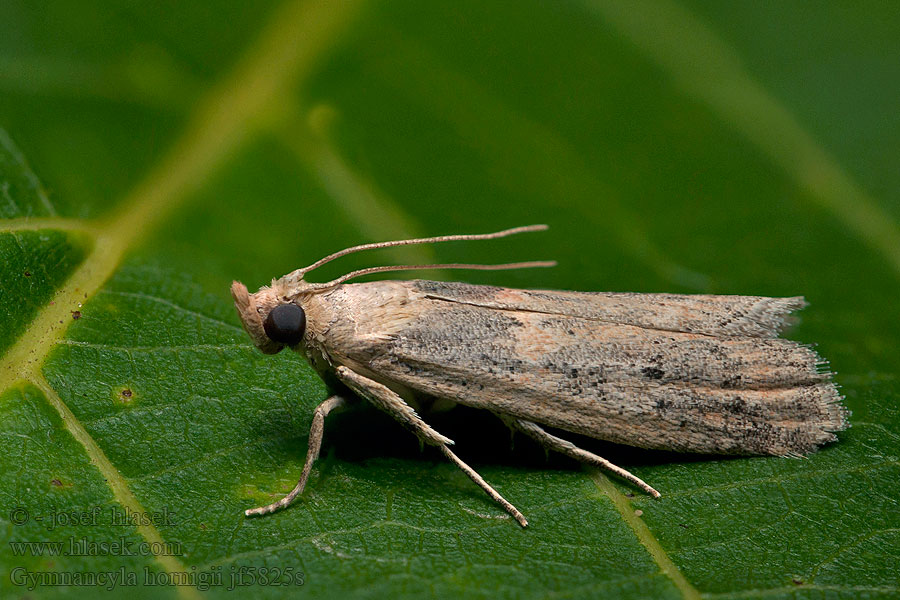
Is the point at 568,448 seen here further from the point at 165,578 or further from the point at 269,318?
the point at 165,578

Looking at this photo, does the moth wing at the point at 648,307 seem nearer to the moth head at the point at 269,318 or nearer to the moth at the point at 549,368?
the moth at the point at 549,368

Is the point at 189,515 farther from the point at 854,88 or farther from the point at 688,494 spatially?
the point at 854,88

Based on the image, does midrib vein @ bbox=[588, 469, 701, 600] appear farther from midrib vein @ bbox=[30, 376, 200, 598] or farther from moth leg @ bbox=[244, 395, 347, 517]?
midrib vein @ bbox=[30, 376, 200, 598]

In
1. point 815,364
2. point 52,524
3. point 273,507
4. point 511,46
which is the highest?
point 511,46

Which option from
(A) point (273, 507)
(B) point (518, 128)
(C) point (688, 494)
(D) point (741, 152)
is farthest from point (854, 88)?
(A) point (273, 507)

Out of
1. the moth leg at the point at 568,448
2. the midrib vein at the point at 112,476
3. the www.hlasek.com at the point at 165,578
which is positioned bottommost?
the www.hlasek.com at the point at 165,578

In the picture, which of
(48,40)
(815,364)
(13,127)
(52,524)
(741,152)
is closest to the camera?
(52,524)

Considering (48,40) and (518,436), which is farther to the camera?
(48,40)

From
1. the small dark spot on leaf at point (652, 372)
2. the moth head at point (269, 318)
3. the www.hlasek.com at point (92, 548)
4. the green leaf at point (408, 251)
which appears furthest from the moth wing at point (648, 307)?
the www.hlasek.com at point (92, 548)

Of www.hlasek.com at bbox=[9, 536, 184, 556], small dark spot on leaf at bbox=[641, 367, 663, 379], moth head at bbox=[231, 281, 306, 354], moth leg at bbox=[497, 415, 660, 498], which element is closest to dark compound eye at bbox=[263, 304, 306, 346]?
moth head at bbox=[231, 281, 306, 354]
